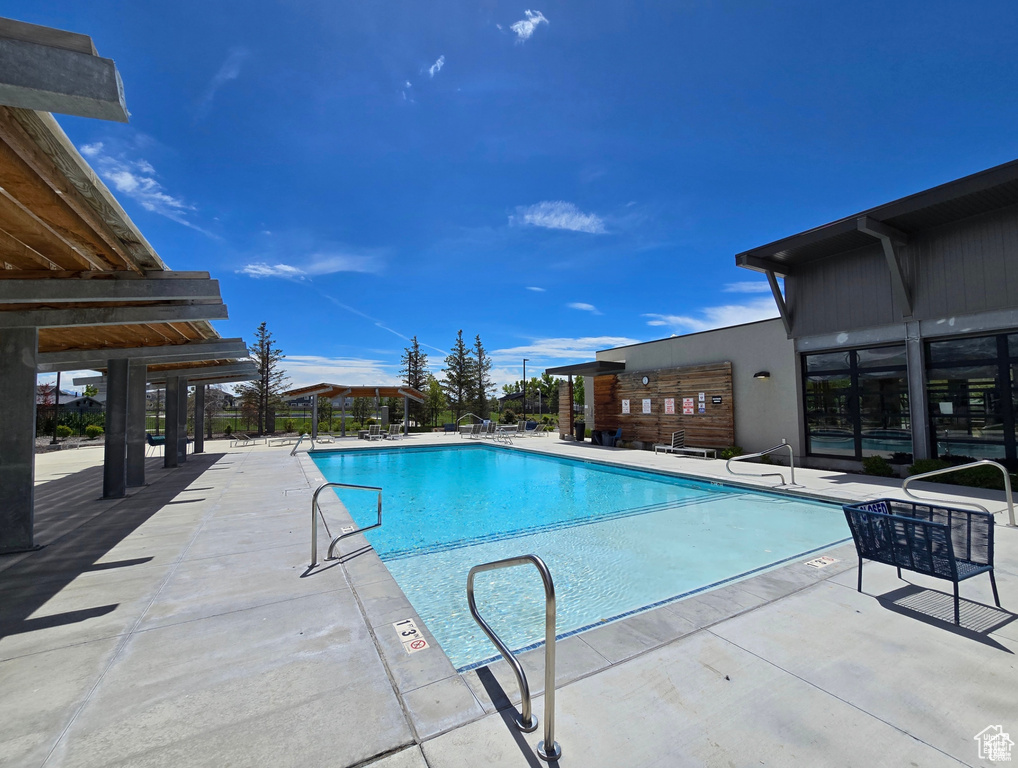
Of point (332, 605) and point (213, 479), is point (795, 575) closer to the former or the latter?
point (332, 605)

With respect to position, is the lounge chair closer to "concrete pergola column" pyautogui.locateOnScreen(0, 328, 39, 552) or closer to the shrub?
the shrub

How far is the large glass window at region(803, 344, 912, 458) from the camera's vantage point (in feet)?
31.3

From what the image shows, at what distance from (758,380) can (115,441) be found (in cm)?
1453

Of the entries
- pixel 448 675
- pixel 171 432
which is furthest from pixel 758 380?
pixel 171 432

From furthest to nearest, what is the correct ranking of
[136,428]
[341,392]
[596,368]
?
[341,392]
[596,368]
[136,428]

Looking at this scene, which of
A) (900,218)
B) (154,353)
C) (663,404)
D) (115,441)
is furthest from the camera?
(663,404)

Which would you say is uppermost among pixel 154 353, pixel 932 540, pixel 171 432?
pixel 154 353

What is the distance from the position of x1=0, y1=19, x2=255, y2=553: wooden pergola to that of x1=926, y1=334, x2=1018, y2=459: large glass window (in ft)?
40.7

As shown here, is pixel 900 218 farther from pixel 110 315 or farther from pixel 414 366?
pixel 414 366

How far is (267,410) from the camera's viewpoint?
27.6 metres

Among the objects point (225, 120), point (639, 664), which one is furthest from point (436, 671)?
point (225, 120)

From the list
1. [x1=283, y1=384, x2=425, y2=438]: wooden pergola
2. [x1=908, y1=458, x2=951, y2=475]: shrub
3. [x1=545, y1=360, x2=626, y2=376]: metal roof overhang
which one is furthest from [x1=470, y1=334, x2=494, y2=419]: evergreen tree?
[x1=908, y1=458, x2=951, y2=475]: shrub

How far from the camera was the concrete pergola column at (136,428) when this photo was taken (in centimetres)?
866

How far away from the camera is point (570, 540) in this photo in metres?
6.13
